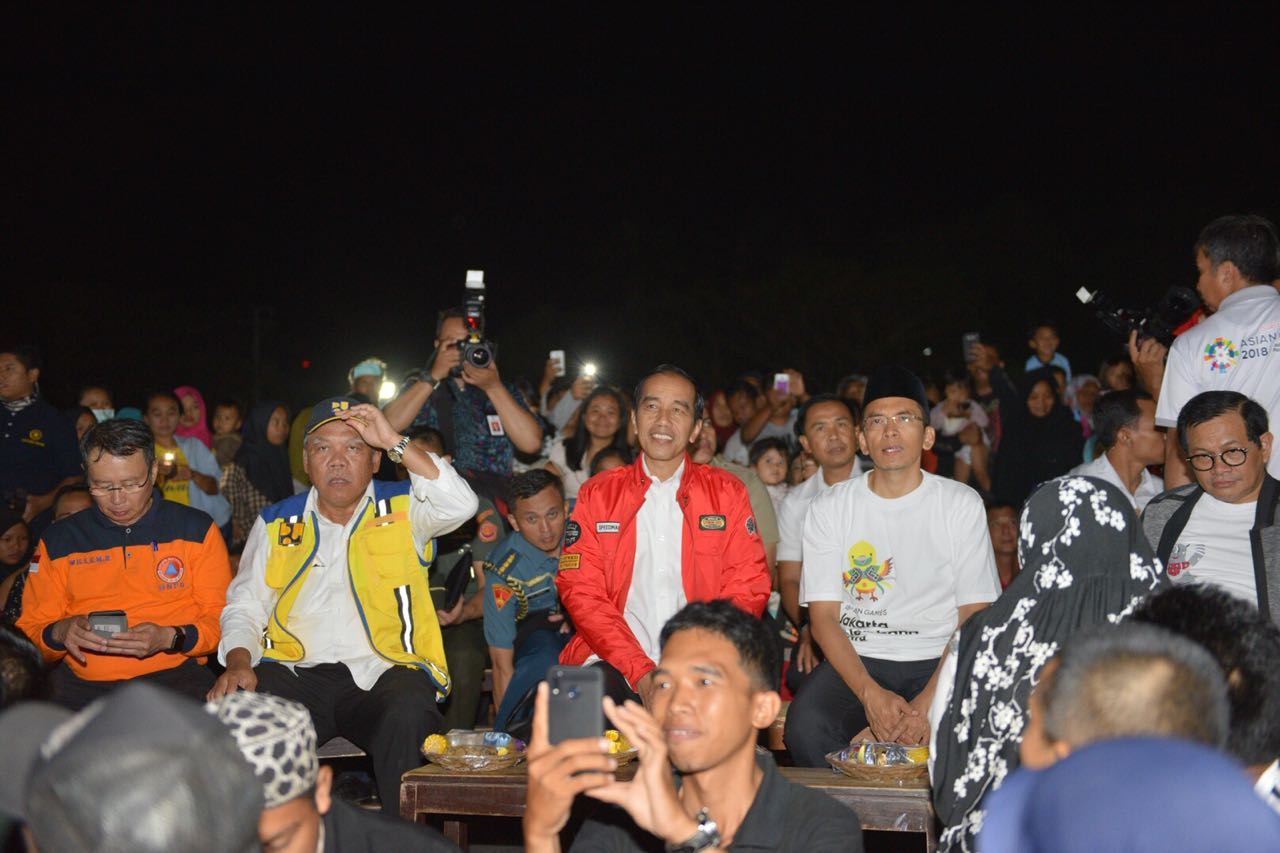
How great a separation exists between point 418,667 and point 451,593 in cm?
125

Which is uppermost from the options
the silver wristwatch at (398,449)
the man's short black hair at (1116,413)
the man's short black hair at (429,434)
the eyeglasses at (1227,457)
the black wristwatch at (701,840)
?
the man's short black hair at (1116,413)

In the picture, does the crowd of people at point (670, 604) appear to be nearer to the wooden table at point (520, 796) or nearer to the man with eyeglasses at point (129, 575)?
the man with eyeglasses at point (129, 575)

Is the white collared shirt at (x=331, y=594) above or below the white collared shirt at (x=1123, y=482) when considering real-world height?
below

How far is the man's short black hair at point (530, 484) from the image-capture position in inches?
219

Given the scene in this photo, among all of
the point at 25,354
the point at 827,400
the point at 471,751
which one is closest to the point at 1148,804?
the point at 471,751

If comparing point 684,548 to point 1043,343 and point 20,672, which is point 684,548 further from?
point 1043,343

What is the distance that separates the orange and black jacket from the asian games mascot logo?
2.63 m

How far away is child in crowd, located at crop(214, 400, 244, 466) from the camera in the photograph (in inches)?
383

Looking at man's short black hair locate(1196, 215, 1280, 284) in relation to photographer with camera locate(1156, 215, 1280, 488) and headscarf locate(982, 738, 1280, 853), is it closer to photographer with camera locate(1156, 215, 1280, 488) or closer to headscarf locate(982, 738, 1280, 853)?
photographer with camera locate(1156, 215, 1280, 488)

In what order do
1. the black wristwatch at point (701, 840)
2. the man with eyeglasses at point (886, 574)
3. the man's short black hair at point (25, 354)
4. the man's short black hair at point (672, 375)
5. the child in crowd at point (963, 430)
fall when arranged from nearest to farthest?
the black wristwatch at point (701, 840) → the man with eyeglasses at point (886, 574) → the man's short black hair at point (672, 375) → the man's short black hair at point (25, 354) → the child in crowd at point (963, 430)

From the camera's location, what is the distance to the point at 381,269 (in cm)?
2456

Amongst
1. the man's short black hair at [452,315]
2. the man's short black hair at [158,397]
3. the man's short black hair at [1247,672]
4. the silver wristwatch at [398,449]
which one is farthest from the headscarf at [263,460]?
the man's short black hair at [1247,672]

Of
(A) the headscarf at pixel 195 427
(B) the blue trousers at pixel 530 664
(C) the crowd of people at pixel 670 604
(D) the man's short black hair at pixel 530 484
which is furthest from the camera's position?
(A) the headscarf at pixel 195 427

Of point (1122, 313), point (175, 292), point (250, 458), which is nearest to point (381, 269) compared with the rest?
point (175, 292)
